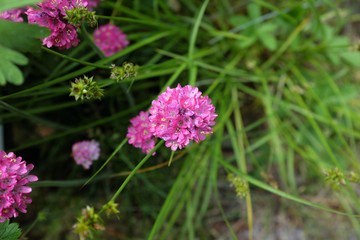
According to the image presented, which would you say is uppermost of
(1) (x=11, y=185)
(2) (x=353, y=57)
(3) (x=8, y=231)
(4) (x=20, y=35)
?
(4) (x=20, y=35)

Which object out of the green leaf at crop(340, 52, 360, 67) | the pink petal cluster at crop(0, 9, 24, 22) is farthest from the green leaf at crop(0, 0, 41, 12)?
the green leaf at crop(340, 52, 360, 67)

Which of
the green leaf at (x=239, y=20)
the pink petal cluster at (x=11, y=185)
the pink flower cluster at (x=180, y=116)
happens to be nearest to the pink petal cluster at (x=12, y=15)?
the pink petal cluster at (x=11, y=185)

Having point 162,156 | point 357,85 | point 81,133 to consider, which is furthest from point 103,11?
point 357,85

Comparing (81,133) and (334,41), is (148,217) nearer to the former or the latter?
(81,133)

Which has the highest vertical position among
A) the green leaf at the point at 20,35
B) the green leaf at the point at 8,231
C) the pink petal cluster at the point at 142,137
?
the green leaf at the point at 20,35

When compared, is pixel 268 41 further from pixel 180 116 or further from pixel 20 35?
pixel 20 35

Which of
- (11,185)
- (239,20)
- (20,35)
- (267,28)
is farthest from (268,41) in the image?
(11,185)

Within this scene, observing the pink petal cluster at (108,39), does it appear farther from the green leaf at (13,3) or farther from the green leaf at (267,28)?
the green leaf at (267,28)

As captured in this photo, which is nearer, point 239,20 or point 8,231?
point 8,231
